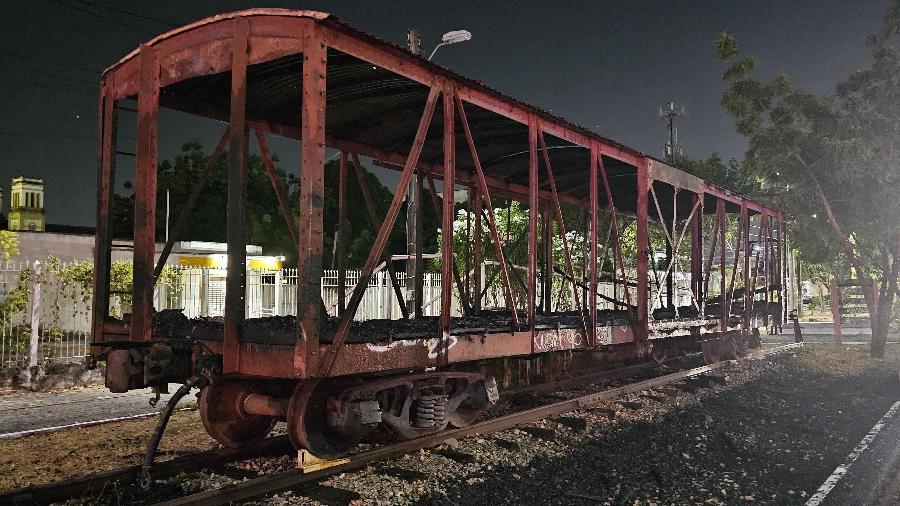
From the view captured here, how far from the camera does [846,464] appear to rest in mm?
6117

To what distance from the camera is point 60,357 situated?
10820 millimetres

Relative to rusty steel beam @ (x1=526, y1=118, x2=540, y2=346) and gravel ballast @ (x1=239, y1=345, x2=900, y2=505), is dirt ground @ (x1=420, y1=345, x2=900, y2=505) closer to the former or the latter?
gravel ballast @ (x1=239, y1=345, x2=900, y2=505)

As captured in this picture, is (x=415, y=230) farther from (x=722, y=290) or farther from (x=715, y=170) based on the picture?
(x=715, y=170)

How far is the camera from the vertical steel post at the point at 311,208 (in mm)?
4602

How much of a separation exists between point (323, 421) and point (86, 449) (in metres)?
2.80

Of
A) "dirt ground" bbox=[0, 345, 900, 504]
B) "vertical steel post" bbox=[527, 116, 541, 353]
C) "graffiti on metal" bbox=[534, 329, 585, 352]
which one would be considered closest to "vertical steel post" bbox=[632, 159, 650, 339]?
"dirt ground" bbox=[0, 345, 900, 504]

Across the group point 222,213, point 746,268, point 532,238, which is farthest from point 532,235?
point 222,213

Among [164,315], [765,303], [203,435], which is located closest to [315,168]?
[164,315]

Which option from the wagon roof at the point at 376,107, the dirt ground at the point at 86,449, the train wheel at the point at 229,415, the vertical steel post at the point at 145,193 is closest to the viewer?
the dirt ground at the point at 86,449

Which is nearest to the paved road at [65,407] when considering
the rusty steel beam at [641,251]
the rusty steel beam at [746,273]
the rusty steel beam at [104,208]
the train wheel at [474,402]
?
the rusty steel beam at [104,208]

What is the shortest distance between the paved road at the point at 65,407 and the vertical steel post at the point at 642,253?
689 centimetres

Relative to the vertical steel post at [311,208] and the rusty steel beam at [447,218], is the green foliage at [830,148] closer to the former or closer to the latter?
the rusty steel beam at [447,218]

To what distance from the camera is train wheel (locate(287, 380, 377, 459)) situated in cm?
499

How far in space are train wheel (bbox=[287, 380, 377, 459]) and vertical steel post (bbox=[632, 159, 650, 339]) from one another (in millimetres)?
5434
